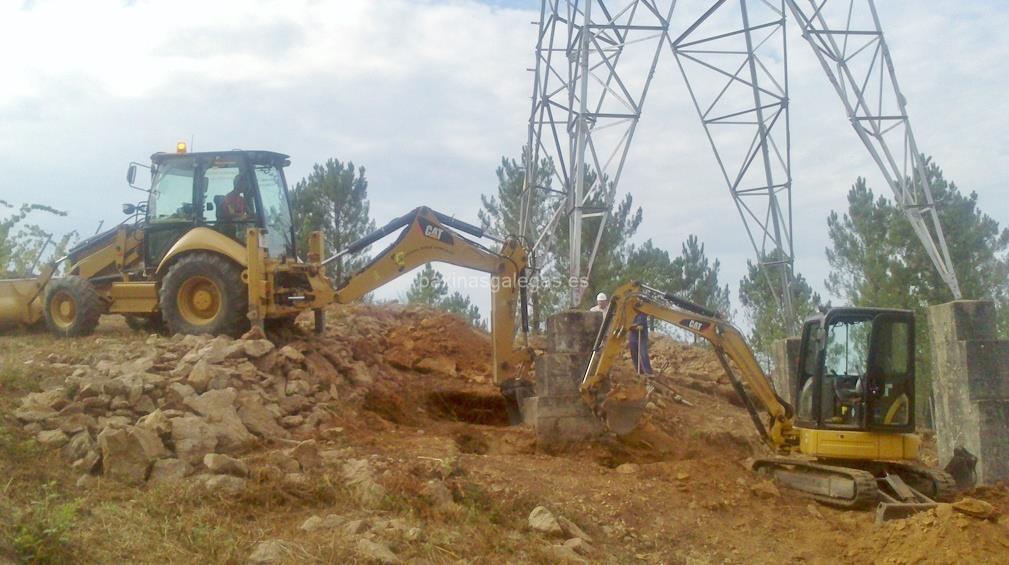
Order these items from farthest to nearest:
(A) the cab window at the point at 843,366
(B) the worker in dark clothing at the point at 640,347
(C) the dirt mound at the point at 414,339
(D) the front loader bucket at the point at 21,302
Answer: (B) the worker in dark clothing at the point at 640,347
(C) the dirt mound at the point at 414,339
(D) the front loader bucket at the point at 21,302
(A) the cab window at the point at 843,366

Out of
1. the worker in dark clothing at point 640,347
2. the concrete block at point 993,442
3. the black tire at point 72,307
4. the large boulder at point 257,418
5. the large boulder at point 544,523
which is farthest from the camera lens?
the worker in dark clothing at point 640,347

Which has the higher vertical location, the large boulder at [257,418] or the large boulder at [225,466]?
the large boulder at [257,418]

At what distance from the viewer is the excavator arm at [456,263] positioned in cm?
1144

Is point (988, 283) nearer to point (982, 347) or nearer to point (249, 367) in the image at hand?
point (982, 347)

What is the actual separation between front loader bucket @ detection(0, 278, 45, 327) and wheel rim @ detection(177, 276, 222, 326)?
2557mm

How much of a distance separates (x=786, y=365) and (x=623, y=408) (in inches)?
181

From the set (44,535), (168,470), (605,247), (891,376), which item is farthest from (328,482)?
(605,247)

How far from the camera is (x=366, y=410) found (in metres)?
11.3

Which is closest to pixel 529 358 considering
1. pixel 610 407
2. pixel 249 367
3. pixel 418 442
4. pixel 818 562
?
pixel 610 407

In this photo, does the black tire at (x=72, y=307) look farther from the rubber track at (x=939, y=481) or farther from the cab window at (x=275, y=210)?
the rubber track at (x=939, y=481)

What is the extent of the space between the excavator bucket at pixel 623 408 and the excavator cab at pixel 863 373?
1.88 metres

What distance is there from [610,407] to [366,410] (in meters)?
2.91

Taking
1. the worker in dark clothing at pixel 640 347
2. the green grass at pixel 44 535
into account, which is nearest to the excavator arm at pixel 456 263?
the worker in dark clothing at pixel 640 347

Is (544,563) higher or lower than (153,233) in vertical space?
lower
